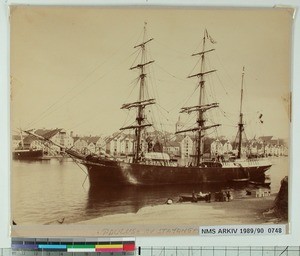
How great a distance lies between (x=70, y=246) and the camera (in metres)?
1.06

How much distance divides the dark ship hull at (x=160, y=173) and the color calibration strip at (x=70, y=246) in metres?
0.16

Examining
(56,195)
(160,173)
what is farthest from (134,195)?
(56,195)

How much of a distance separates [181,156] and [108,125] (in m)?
0.21

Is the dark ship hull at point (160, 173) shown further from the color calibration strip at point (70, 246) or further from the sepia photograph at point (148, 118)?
the color calibration strip at point (70, 246)

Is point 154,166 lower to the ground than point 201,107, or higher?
lower

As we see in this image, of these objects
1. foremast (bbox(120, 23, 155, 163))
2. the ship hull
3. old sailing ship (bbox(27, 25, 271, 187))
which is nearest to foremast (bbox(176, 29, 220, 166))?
old sailing ship (bbox(27, 25, 271, 187))

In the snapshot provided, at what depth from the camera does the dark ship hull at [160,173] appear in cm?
106

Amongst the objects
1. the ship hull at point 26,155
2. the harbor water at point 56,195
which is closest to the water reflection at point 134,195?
the harbor water at point 56,195

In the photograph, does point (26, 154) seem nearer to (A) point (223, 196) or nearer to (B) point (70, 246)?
(B) point (70, 246)

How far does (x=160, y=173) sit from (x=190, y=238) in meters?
0.19

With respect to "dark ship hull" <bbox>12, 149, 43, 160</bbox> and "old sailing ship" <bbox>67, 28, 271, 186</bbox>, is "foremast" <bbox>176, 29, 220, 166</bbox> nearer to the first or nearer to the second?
"old sailing ship" <bbox>67, 28, 271, 186</bbox>

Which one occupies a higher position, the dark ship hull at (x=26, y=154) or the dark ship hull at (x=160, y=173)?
the dark ship hull at (x=26, y=154)

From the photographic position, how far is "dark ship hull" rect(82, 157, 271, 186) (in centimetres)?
106

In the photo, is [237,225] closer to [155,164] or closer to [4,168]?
[155,164]
